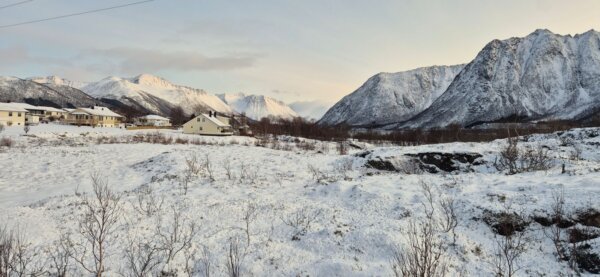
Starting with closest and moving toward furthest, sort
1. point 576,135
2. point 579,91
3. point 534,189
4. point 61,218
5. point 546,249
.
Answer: point 546,249 < point 61,218 < point 534,189 < point 576,135 < point 579,91

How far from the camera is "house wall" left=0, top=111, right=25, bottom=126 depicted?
7225cm

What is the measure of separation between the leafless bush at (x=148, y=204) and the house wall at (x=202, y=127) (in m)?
60.7

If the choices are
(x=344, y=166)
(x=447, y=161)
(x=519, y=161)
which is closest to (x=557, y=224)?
(x=519, y=161)

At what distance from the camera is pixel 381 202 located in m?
14.0

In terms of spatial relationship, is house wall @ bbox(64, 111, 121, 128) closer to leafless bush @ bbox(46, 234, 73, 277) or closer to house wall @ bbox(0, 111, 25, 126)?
house wall @ bbox(0, 111, 25, 126)

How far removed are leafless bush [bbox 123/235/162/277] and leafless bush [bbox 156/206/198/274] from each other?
0.70 feet

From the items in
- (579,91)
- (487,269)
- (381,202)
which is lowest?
(487,269)

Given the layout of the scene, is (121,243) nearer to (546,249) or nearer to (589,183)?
(546,249)

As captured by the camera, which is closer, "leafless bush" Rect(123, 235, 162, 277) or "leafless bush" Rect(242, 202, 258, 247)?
"leafless bush" Rect(123, 235, 162, 277)

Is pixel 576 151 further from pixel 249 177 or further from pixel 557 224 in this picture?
pixel 249 177

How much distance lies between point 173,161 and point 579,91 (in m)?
240

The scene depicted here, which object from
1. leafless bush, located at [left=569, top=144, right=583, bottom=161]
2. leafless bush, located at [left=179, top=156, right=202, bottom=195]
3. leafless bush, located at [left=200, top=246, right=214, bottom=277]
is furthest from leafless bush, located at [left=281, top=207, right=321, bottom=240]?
leafless bush, located at [left=569, top=144, right=583, bottom=161]

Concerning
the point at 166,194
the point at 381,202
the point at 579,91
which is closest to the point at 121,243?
the point at 166,194

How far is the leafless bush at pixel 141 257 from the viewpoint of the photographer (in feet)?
30.1
